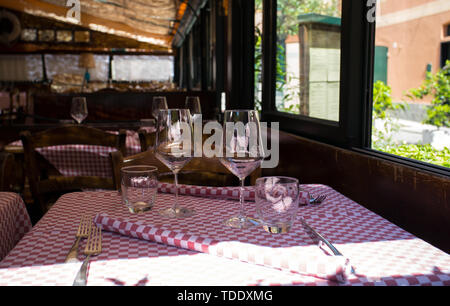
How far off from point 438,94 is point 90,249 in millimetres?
1070

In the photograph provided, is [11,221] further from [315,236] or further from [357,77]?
[357,77]

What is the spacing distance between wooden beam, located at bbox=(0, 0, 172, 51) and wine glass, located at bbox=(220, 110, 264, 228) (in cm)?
1146

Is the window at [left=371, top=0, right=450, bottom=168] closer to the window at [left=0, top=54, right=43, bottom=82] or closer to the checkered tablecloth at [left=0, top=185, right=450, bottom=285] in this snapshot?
the checkered tablecloth at [left=0, top=185, right=450, bottom=285]

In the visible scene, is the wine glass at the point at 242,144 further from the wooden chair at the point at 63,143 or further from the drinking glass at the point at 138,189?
Result: the wooden chair at the point at 63,143

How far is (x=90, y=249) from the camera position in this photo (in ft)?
2.47

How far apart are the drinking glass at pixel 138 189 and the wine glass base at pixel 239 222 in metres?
0.20

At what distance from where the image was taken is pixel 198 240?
0.76 meters

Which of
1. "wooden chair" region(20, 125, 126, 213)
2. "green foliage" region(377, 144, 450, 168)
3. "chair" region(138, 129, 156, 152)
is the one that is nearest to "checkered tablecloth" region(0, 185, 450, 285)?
"green foliage" region(377, 144, 450, 168)

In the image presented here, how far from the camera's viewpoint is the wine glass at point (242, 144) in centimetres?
90

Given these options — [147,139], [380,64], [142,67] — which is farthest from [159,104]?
[142,67]

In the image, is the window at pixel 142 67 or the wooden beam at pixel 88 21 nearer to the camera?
the wooden beam at pixel 88 21

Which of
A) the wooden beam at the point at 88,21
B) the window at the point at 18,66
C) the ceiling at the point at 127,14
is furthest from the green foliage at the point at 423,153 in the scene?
the window at the point at 18,66
